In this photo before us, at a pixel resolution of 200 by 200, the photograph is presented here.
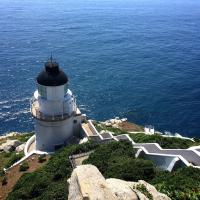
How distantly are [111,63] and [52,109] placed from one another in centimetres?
5285

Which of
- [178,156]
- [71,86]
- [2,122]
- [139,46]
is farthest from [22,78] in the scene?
[178,156]

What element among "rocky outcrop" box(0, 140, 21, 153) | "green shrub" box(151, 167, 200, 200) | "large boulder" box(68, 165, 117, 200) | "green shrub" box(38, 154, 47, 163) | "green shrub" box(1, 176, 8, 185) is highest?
"large boulder" box(68, 165, 117, 200)

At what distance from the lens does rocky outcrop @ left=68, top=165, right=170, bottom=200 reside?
13930 mm

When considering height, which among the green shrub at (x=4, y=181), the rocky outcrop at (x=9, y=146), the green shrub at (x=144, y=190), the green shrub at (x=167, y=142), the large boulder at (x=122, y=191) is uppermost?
the large boulder at (x=122, y=191)

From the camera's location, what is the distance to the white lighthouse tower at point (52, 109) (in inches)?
1375

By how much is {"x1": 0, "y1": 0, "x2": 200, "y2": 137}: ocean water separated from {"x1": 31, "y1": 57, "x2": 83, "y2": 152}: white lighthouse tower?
857 inches

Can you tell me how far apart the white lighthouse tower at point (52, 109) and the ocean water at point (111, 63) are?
2177cm

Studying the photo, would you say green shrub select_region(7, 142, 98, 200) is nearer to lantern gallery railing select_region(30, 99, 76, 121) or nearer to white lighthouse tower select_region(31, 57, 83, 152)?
lantern gallery railing select_region(30, 99, 76, 121)

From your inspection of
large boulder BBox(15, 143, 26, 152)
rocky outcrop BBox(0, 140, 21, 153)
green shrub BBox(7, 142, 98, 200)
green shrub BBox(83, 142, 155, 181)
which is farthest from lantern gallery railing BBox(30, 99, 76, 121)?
rocky outcrop BBox(0, 140, 21, 153)

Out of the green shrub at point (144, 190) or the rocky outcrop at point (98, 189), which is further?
the green shrub at point (144, 190)

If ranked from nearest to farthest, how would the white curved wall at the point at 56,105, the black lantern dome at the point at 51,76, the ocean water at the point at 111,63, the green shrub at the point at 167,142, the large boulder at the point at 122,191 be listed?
the large boulder at the point at 122,191
the green shrub at the point at 167,142
the black lantern dome at the point at 51,76
the white curved wall at the point at 56,105
the ocean water at the point at 111,63

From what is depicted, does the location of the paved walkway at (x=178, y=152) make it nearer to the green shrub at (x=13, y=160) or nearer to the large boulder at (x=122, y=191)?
the large boulder at (x=122, y=191)

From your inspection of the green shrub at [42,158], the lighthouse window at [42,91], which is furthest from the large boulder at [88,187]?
the lighthouse window at [42,91]

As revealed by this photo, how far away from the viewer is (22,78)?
76.8m
